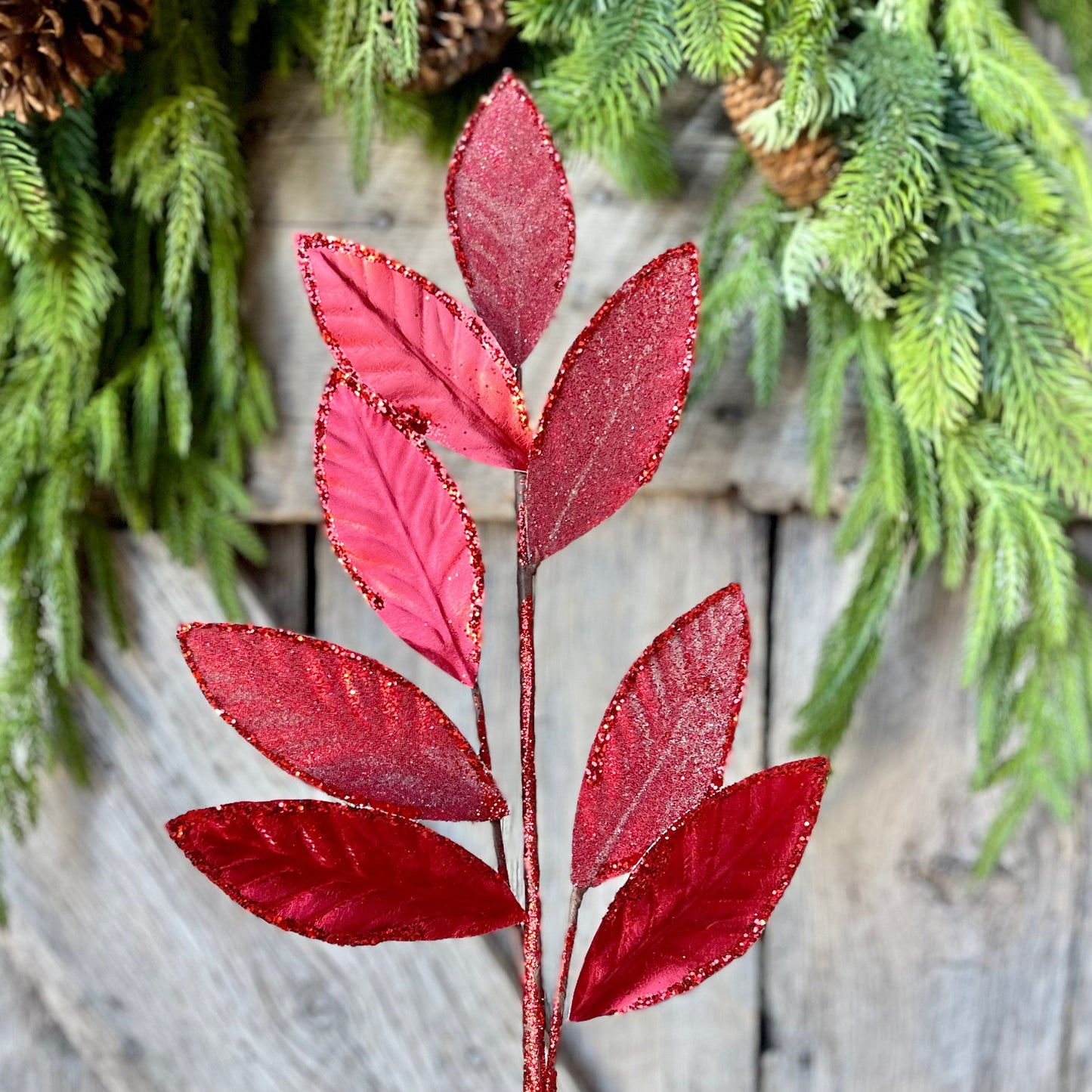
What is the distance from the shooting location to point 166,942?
2.45 feet

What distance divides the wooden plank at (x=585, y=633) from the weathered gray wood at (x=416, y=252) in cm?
7

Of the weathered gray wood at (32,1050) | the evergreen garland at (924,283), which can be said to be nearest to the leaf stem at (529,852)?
the evergreen garland at (924,283)

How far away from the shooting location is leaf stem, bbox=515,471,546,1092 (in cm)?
39

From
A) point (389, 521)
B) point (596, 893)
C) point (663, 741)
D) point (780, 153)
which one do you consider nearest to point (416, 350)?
point (389, 521)

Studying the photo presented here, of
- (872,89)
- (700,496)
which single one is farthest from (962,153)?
(700,496)

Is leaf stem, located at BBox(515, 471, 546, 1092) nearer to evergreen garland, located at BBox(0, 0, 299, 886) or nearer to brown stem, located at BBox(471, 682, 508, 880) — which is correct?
brown stem, located at BBox(471, 682, 508, 880)

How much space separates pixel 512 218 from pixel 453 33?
198 millimetres

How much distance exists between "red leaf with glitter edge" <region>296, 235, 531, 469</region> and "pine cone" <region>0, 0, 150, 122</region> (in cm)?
18

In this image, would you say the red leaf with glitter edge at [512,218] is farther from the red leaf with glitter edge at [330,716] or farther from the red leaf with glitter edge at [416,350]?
the red leaf with glitter edge at [330,716]

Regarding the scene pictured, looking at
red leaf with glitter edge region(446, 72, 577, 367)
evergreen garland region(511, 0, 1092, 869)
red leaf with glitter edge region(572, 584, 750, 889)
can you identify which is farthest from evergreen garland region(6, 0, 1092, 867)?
red leaf with glitter edge region(572, 584, 750, 889)

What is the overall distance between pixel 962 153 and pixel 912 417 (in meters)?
0.15

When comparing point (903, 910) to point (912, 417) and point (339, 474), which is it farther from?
point (339, 474)

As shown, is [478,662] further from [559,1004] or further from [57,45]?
[57,45]

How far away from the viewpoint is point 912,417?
582 mm
